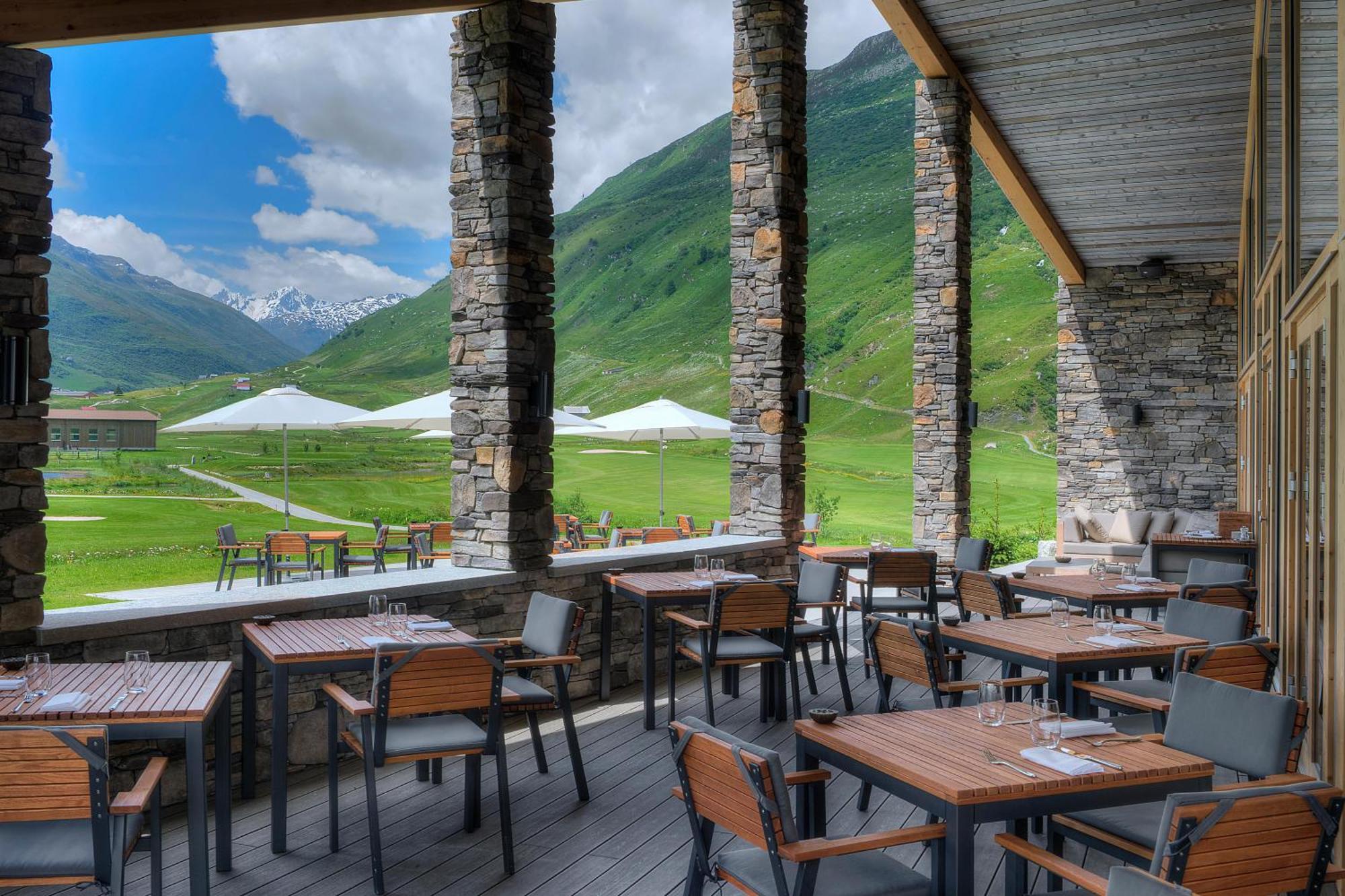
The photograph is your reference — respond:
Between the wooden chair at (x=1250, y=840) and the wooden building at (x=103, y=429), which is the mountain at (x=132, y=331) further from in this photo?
the wooden chair at (x=1250, y=840)

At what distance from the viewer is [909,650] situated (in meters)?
4.48

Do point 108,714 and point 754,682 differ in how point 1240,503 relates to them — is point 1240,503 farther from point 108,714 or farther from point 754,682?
point 108,714

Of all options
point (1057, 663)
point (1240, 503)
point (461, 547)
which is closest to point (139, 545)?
point (461, 547)

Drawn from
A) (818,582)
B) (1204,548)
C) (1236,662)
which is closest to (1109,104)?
(1204,548)

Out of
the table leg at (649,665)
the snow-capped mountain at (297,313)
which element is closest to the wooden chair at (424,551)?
the table leg at (649,665)

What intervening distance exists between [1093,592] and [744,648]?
2.27m

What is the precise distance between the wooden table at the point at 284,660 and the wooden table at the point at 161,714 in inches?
14.7

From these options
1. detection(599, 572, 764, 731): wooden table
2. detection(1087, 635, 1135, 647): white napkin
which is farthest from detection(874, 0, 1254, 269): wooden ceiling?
detection(1087, 635, 1135, 647): white napkin

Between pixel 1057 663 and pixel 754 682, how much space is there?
3.22 metres

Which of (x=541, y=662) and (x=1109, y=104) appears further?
(x=1109, y=104)

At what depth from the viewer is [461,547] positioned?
651 centimetres

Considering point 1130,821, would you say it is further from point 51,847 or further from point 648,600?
point 648,600

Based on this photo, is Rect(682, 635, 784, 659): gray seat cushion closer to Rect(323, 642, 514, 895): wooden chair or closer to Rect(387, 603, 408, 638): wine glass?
Rect(387, 603, 408, 638): wine glass

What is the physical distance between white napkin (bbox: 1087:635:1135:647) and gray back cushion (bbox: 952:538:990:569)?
13.3 feet
